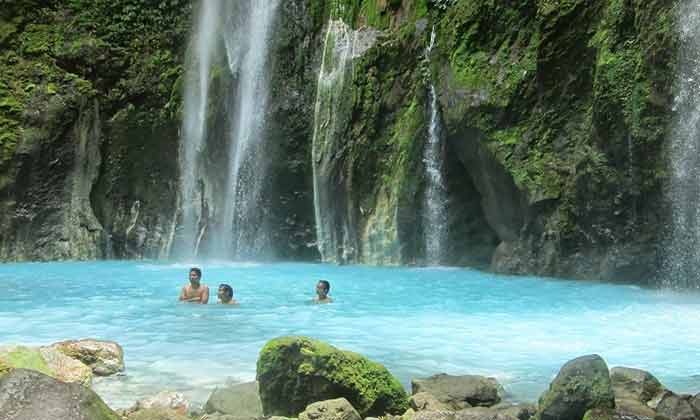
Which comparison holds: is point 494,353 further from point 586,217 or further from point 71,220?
point 71,220

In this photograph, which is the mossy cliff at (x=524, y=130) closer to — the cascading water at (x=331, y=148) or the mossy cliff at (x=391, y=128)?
the mossy cliff at (x=391, y=128)

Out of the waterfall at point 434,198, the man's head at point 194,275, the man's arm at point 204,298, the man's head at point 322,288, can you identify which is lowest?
the man's arm at point 204,298

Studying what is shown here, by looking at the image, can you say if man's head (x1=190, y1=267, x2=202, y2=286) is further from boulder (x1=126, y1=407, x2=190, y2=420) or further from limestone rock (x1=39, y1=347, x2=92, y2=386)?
boulder (x1=126, y1=407, x2=190, y2=420)

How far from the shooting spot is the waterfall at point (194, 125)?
23.5 m

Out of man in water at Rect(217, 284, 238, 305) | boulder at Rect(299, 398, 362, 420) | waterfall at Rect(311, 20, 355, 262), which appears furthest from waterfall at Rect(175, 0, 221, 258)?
boulder at Rect(299, 398, 362, 420)

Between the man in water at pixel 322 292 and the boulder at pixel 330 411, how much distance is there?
6697 millimetres

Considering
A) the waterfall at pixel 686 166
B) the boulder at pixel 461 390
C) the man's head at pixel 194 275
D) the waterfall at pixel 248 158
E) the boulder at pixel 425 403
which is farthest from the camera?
the waterfall at pixel 248 158

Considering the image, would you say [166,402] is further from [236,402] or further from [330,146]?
[330,146]

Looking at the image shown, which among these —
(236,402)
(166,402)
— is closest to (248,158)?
(166,402)

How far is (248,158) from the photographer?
23531 millimetres

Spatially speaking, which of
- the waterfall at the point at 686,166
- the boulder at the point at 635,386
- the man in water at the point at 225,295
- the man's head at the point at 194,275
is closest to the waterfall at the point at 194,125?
the man's head at the point at 194,275

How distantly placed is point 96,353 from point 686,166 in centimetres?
1243

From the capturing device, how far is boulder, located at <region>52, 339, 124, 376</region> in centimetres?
709

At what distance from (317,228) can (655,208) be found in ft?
34.0
